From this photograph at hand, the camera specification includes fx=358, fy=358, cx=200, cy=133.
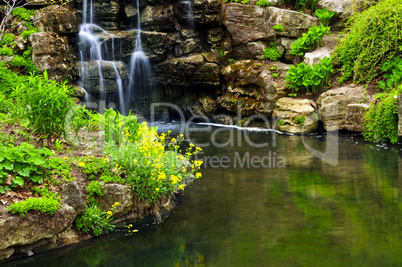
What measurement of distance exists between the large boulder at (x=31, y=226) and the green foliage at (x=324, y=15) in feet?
43.7

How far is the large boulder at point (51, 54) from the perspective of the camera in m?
12.1

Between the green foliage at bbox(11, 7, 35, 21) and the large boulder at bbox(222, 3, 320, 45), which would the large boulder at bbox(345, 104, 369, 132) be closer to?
the large boulder at bbox(222, 3, 320, 45)

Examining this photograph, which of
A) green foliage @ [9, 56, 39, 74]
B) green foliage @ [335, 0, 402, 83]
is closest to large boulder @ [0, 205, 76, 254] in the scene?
green foliage @ [9, 56, 39, 74]

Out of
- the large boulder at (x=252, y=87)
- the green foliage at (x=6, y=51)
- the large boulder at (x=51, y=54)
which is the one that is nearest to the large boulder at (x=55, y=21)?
the large boulder at (x=51, y=54)

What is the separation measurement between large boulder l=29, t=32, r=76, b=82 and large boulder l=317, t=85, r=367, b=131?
29.7ft

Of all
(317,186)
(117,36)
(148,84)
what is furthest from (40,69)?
(317,186)

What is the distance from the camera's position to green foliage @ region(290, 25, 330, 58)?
13734mm

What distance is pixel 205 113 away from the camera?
15.2 metres

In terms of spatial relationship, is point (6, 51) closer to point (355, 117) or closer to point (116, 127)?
point (116, 127)

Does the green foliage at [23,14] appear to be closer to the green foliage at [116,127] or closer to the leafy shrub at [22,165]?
the green foliage at [116,127]

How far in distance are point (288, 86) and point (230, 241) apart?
31.0 ft

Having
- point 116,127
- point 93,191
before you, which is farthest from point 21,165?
point 116,127

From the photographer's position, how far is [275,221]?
5242 mm

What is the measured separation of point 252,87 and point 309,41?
2.84 meters
